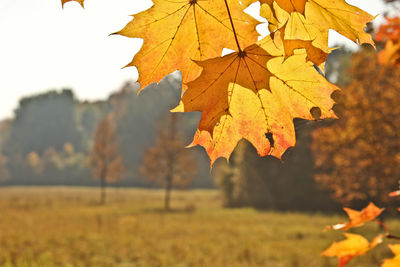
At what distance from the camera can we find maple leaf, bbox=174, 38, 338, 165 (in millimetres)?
505

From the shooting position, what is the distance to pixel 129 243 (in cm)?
880

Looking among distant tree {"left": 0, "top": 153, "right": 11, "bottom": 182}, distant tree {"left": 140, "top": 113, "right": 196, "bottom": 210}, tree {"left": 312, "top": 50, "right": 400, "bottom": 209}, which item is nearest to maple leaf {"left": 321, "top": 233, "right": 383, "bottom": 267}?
tree {"left": 312, "top": 50, "right": 400, "bottom": 209}

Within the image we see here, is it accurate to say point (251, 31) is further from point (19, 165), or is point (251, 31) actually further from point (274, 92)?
point (19, 165)

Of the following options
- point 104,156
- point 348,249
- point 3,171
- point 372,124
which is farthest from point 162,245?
point 3,171

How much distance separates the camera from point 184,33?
0.55 metres

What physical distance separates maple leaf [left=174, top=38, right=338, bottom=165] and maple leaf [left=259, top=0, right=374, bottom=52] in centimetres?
6

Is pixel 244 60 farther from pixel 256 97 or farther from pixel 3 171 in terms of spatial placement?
pixel 3 171

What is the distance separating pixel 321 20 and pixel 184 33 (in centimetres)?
21

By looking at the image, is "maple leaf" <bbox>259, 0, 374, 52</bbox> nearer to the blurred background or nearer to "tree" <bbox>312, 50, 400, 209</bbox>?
the blurred background

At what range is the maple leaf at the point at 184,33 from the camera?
1.70ft

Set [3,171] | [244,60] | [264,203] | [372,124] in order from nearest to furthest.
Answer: [244,60] < [372,124] < [264,203] < [3,171]

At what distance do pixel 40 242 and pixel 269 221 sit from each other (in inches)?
333

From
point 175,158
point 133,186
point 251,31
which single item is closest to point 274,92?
point 251,31

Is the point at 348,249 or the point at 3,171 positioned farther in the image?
the point at 3,171
